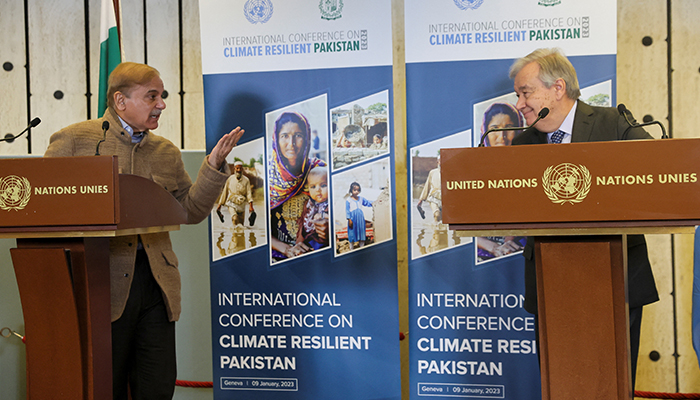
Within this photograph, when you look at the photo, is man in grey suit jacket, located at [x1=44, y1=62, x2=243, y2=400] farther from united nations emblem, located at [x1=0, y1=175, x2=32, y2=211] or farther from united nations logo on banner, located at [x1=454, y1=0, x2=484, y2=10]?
united nations logo on banner, located at [x1=454, y1=0, x2=484, y2=10]

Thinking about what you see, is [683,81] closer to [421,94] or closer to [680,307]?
[680,307]

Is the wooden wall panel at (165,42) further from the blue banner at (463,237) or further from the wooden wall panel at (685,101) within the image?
the wooden wall panel at (685,101)

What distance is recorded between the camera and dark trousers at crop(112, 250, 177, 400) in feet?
6.91

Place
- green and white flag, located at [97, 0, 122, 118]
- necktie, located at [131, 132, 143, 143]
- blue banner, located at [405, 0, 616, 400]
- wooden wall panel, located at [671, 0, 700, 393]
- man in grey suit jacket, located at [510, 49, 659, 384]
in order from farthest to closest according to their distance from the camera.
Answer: green and white flag, located at [97, 0, 122, 118]
wooden wall panel, located at [671, 0, 700, 393]
blue banner, located at [405, 0, 616, 400]
necktie, located at [131, 132, 143, 143]
man in grey suit jacket, located at [510, 49, 659, 384]

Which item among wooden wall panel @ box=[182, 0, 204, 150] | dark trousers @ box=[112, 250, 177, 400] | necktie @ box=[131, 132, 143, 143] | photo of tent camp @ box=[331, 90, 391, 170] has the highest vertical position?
wooden wall panel @ box=[182, 0, 204, 150]

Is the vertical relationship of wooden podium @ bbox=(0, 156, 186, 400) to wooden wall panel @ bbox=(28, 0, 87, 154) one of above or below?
below

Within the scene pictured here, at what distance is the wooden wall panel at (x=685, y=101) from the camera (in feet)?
10.8

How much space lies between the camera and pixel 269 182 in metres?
3.06

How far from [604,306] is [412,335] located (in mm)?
1495

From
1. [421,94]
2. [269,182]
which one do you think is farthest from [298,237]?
[421,94]

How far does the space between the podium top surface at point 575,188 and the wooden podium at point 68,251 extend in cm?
104

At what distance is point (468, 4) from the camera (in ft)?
9.54

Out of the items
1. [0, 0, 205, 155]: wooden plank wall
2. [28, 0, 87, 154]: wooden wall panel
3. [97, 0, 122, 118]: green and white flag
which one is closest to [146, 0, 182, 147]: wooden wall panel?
[0, 0, 205, 155]: wooden plank wall

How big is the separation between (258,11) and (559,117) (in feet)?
5.61
